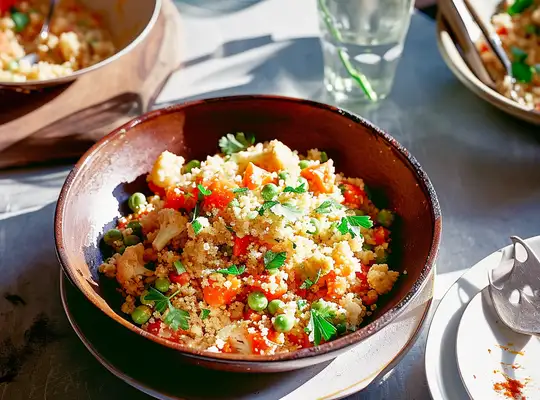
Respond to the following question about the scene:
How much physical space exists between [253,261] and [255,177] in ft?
0.56

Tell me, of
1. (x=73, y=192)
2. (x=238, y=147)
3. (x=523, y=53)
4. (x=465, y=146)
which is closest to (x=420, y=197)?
(x=238, y=147)

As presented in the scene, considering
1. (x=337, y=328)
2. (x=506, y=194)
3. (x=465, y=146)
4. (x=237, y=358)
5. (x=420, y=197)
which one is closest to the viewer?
(x=237, y=358)

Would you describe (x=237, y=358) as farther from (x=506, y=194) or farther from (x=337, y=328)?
(x=506, y=194)

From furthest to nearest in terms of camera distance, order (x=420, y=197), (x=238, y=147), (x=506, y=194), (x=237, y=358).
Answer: (x=506, y=194), (x=238, y=147), (x=420, y=197), (x=237, y=358)

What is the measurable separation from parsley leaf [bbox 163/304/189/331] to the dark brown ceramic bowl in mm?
93

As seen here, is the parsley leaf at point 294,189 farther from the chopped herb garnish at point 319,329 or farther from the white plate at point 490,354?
the white plate at point 490,354

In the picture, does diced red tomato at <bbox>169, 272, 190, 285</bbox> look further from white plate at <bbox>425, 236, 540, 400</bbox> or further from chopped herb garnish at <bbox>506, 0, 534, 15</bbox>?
chopped herb garnish at <bbox>506, 0, 534, 15</bbox>

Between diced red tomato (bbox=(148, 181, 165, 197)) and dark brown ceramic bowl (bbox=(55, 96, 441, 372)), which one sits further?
diced red tomato (bbox=(148, 181, 165, 197))

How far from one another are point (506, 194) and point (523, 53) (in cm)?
42

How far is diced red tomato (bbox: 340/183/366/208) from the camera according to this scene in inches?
47.2

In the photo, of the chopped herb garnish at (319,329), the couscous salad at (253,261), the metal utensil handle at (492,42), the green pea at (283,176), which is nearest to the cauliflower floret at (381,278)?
the couscous salad at (253,261)

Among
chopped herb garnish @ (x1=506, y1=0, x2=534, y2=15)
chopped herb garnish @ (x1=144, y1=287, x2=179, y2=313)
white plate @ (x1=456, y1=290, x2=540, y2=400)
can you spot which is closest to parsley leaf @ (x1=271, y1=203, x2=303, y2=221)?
chopped herb garnish @ (x1=144, y1=287, x2=179, y2=313)

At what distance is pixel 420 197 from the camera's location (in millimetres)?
1124

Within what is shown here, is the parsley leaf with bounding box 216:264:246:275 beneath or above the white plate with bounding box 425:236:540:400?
above
